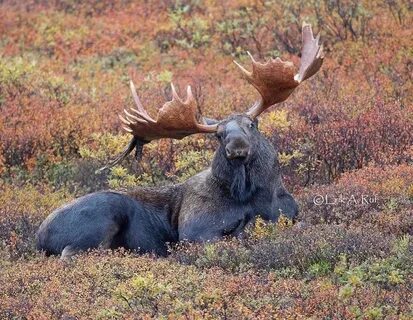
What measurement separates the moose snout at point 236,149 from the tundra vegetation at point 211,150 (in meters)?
0.76

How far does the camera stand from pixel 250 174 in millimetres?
11000

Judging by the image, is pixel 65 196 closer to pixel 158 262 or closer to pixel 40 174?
pixel 40 174

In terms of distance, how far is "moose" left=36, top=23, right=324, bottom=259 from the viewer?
1097cm

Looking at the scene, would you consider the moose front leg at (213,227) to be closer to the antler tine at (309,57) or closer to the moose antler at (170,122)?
the moose antler at (170,122)

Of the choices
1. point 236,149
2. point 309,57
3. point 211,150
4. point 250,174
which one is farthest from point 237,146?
point 211,150

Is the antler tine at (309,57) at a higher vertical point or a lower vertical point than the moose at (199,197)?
higher

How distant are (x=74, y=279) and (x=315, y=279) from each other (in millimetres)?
2008

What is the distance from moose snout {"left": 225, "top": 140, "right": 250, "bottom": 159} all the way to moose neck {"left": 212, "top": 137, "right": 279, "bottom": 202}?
27cm

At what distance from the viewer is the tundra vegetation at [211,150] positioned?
8.22m

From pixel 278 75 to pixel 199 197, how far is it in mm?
1482

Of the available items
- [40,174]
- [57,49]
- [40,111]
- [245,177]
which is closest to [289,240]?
[245,177]

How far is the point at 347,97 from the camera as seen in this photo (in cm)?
1571

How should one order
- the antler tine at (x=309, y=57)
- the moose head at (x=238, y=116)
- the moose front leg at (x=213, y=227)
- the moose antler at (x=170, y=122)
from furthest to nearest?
the antler tine at (x=309, y=57) → the moose antler at (x=170, y=122) → the moose front leg at (x=213, y=227) → the moose head at (x=238, y=116)

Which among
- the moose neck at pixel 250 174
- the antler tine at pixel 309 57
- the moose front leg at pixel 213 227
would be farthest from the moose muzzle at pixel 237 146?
the antler tine at pixel 309 57
